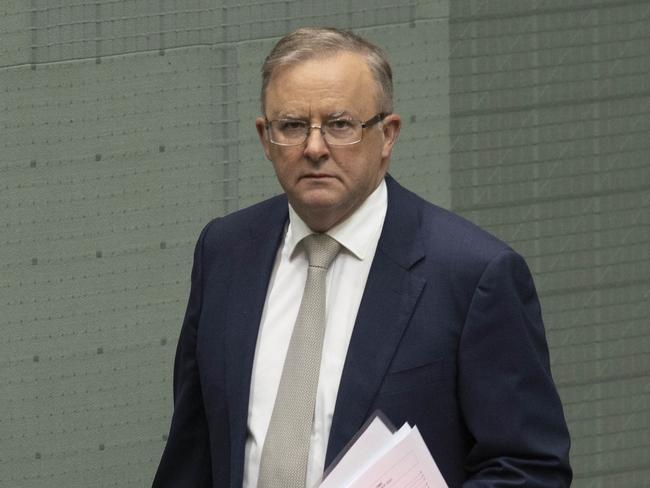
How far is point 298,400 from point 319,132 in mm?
504

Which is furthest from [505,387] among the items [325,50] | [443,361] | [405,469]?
[325,50]

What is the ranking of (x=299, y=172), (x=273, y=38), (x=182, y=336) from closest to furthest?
(x=299, y=172)
(x=182, y=336)
(x=273, y=38)

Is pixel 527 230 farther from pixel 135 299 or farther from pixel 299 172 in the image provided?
pixel 299 172

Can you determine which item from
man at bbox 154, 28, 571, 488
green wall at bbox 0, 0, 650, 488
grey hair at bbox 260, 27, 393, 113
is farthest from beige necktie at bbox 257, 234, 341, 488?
green wall at bbox 0, 0, 650, 488

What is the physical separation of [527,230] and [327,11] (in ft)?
3.08

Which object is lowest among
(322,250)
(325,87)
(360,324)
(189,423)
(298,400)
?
(189,423)

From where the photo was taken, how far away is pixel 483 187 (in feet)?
16.2

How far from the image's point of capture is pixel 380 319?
9.66 ft

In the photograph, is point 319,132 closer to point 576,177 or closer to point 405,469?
point 405,469

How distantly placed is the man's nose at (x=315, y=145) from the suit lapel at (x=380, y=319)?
22 centimetres

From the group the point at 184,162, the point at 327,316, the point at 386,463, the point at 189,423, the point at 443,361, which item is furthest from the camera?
the point at 184,162

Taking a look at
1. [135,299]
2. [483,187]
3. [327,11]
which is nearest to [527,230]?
[483,187]

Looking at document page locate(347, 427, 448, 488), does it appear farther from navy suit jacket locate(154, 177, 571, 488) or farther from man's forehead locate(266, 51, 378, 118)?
man's forehead locate(266, 51, 378, 118)

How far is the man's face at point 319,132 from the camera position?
9.62 ft
